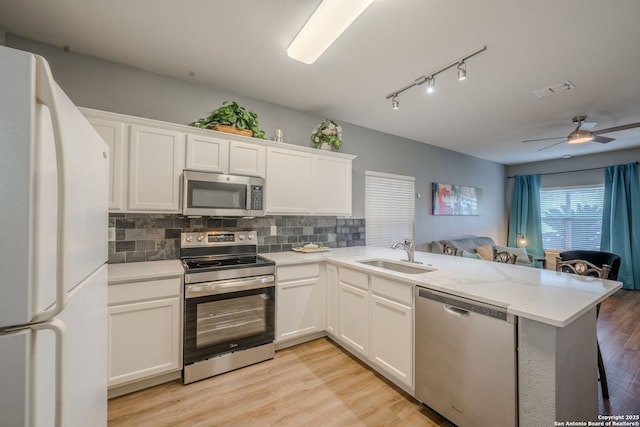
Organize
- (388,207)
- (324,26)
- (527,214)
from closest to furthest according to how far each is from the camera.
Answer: (324,26) < (388,207) < (527,214)

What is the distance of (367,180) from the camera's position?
12.6 feet

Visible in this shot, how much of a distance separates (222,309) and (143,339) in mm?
552

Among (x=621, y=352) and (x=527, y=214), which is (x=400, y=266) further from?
(x=527, y=214)

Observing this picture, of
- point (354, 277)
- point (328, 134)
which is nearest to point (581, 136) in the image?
point (328, 134)

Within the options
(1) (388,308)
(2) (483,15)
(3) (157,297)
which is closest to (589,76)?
(2) (483,15)

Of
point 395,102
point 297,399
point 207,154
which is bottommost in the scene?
point 297,399

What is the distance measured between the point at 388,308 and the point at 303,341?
1.15 meters

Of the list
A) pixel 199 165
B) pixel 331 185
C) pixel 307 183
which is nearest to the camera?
pixel 199 165

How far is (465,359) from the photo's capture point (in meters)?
1.45

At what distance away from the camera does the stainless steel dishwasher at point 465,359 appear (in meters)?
1.29

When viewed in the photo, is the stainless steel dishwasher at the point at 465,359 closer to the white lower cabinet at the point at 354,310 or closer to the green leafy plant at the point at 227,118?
the white lower cabinet at the point at 354,310

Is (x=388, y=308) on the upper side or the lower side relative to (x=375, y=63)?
lower

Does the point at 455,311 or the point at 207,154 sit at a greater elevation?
the point at 207,154

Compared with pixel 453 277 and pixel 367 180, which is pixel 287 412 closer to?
pixel 453 277
